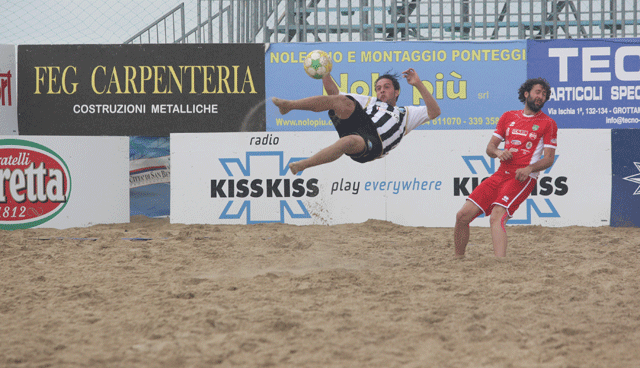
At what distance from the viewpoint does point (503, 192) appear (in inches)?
218

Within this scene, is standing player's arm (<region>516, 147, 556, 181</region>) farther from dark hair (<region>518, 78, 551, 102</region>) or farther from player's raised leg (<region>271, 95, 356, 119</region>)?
player's raised leg (<region>271, 95, 356, 119</region>)

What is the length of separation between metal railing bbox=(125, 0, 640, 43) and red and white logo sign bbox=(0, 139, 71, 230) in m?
2.92

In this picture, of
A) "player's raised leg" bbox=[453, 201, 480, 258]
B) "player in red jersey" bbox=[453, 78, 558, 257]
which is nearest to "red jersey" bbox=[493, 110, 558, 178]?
"player in red jersey" bbox=[453, 78, 558, 257]

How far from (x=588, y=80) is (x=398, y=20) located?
3.37 m

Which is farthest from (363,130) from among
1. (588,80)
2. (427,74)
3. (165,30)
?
(165,30)

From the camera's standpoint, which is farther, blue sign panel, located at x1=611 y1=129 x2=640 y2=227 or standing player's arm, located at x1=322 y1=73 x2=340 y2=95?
blue sign panel, located at x1=611 y1=129 x2=640 y2=227

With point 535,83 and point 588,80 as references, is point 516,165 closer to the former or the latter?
point 535,83

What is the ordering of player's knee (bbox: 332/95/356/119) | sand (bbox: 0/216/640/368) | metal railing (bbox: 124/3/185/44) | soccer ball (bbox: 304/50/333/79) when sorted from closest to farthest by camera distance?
sand (bbox: 0/216/640/368), player's knee (bbox: 332/95/356/119), soccer ball (bbox: 304/50/333/79), metal railing (bbox: 124/3/185/44)

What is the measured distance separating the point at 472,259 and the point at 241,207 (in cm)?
413

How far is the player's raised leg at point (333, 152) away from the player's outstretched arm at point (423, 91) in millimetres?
752

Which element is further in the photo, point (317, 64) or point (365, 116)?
point (365, 116)

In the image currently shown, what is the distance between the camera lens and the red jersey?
18.2 ft

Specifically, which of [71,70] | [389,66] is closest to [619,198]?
[389,66]

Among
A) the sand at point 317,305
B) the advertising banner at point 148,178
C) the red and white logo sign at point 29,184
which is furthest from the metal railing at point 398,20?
the sand at point 317,305
